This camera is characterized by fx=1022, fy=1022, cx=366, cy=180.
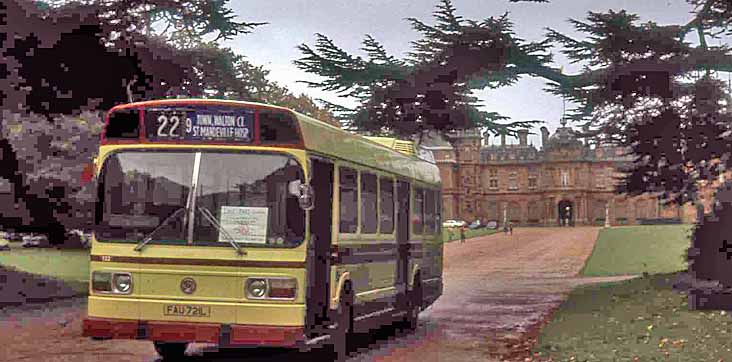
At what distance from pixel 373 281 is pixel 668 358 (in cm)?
420

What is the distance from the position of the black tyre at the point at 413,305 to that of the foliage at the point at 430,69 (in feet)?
17.2

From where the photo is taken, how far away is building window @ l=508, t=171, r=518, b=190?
120m

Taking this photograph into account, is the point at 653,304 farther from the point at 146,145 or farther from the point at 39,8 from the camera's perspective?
the point at 39,8

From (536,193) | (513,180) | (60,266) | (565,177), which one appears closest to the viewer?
(60,266)

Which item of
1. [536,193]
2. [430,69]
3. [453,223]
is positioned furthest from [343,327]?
[536,193]

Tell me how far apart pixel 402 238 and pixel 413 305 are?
1.54m

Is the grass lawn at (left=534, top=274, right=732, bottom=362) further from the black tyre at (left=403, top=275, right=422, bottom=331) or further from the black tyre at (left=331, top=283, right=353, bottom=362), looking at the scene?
the black tyre at (left=331, top=283, right=353, bottom=362)

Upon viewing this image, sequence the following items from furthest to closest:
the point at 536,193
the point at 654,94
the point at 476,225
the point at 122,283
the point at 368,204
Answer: the point at 536,193, the point at 476,225, the point at 654,94, the point at 368,204, the point at 122,283

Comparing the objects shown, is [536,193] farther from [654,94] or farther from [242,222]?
[242,222]

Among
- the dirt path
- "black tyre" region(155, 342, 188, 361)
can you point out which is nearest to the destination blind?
"black tyre" region(155, 342, 188, 361)

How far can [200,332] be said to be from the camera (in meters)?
10.7

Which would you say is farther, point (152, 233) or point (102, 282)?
point (102, 282)

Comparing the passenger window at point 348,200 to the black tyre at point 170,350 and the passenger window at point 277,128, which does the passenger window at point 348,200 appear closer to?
the passenger window at point 277,128

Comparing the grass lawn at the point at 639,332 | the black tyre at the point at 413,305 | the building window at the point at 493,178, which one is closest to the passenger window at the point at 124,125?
the grass lawn at the point at 639,332
